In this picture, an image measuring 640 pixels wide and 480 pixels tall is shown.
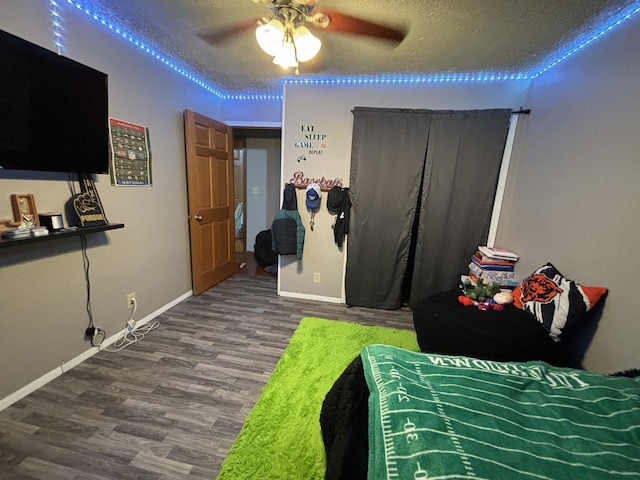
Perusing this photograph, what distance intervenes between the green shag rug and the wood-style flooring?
9 cm

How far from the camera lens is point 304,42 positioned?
4.60ft

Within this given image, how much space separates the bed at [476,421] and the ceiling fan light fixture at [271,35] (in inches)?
67.0

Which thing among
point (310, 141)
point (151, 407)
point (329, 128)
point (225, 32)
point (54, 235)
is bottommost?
point (151, 407)

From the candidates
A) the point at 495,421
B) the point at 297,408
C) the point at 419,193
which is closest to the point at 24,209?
the point at 297,408

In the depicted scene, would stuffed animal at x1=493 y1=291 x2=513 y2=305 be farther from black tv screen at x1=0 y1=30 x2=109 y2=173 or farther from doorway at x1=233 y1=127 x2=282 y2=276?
doorway at x1=233 y1=127 x2=282 y2=276

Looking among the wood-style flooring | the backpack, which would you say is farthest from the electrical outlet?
the backpack

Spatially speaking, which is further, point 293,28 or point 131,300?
point 131,300

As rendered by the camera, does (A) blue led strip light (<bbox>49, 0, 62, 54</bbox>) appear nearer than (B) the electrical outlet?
Yes

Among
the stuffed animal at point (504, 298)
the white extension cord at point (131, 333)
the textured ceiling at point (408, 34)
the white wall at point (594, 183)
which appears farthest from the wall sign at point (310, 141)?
the white extension cord at point (131, 333)

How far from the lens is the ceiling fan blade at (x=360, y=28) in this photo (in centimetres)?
166

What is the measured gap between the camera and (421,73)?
8.12 feet

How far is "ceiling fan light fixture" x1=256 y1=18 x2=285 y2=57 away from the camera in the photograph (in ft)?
4.41

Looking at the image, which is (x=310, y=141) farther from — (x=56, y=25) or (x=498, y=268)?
(x=498, y=268)

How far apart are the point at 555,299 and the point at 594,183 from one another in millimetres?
765
